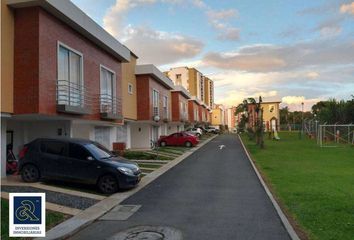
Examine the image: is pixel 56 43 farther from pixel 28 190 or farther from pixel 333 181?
pixel 333 181

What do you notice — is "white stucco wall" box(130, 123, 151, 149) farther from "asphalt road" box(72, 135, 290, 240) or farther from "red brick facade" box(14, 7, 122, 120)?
"red brick facade" box(14, 7, 122, 120)

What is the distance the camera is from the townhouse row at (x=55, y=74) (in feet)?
46.2

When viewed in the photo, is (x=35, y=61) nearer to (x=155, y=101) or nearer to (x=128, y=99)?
(x=128, y=99)

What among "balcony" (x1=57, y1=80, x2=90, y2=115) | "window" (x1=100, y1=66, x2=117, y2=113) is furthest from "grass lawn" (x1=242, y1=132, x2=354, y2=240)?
"window" (x1=100, y1=66, x2=117, y2=113)

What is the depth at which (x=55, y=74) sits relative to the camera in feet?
50.9

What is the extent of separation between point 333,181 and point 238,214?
6511 millimetres

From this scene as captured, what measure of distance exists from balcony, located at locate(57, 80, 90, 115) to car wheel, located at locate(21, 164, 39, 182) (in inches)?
106

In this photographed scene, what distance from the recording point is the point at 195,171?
742 inches

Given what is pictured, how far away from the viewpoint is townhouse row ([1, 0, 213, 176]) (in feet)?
46.2

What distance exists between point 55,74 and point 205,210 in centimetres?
869

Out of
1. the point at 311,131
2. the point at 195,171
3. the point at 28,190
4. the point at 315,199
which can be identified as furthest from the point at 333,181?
the point at 311,131

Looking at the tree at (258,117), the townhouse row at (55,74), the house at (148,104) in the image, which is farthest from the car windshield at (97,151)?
the tree at (258,117)

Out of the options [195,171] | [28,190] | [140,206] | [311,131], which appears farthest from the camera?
[311,131]

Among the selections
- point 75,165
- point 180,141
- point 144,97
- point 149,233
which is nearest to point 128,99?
point 144,97
